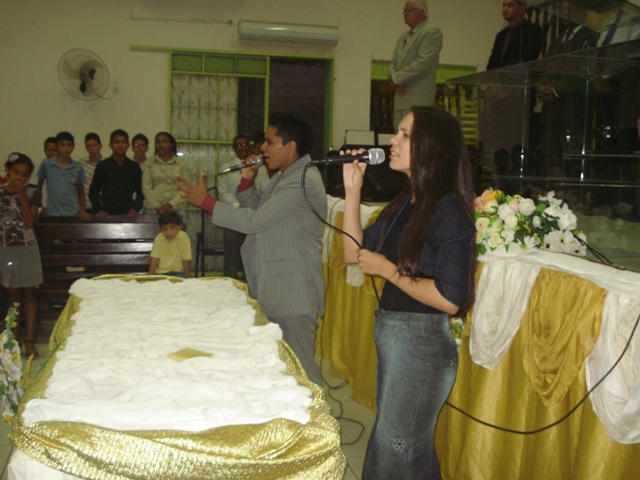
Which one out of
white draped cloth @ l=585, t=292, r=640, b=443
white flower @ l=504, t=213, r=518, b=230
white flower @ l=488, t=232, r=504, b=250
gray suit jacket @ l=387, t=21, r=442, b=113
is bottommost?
white draped cloth @ l=585, t=292, r=640, b=443

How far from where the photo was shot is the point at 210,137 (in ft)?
25.2

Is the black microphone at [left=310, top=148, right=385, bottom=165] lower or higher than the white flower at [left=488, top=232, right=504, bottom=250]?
higher

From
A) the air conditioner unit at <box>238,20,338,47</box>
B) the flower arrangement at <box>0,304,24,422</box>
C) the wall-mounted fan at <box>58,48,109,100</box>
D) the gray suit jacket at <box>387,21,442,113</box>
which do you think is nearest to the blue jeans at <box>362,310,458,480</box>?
the flower arrangement at <box>0,304,24,422</box>

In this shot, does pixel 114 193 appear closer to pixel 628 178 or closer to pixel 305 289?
pixel 305 289

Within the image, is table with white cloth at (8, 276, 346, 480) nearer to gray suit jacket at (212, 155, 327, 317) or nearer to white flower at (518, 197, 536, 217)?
gray suit jacket at (212, 155, 327, 317)

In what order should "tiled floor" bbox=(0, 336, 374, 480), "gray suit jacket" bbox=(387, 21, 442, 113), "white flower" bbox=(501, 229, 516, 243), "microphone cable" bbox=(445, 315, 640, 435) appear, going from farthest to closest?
"gray suit jacket" bbox=(387, 21, 442, 113), "tiled floor" bbox=(0, 336, 374, 480), "white flower" bbox=(501, 229, 516, 243), "microphone cable" bbox=(445, 315, 640, 435)

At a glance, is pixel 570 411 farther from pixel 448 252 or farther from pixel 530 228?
pixel 530 228

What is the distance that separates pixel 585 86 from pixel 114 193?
4.23 meters

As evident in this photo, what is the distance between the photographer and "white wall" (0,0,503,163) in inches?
283

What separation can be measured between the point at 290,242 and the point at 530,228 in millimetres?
1004

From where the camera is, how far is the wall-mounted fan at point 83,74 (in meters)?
6.85

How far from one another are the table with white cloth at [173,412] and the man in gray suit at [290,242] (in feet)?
1.78

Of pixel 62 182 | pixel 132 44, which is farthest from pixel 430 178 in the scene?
pixel 132 44

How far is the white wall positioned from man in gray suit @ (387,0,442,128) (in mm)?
3222
